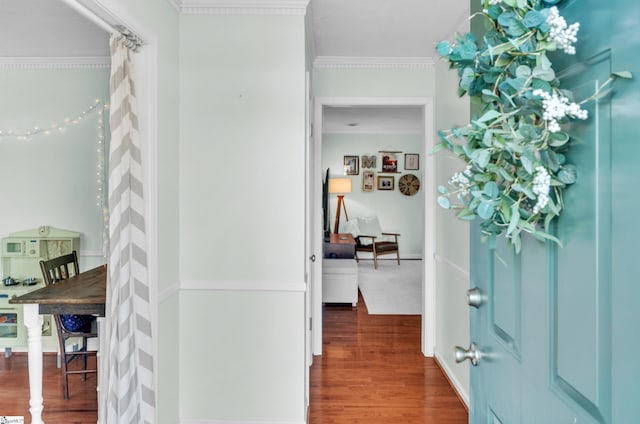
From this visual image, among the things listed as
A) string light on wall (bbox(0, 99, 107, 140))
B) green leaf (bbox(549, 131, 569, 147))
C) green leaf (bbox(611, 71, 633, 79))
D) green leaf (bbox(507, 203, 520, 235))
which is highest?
string light on wall (bbox(0, 99, 107, 140))

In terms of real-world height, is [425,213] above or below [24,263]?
above

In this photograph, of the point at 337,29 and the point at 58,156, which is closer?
the point at 337,29

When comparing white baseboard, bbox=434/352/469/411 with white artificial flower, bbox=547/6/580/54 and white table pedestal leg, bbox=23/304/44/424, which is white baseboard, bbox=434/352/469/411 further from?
white artificial flower, bbox=547/6/580/54

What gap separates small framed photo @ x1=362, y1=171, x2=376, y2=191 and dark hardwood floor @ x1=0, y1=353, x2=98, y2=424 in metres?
6.26

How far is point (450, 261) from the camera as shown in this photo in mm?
3314

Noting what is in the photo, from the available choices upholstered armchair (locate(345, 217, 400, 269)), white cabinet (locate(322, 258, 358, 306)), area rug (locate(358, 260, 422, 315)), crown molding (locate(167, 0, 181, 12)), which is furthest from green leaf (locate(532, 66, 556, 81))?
upholstered armchair (locate(345, 217, 400, 269))

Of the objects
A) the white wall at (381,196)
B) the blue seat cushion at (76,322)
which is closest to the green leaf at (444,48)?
the blue seat cushion at (76,322)

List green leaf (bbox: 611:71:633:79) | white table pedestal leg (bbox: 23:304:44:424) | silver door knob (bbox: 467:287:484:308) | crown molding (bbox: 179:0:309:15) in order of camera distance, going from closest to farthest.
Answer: green leaf (bbox: 611:71:633:79) < silver door knob (bbox: 467:287:484:308) < white table pedestal leg (bbox: 23:304:44:424) < crown molding (bbox: 179:0:309:15)

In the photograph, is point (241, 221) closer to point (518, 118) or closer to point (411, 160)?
point (518, 118)

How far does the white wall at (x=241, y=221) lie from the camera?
2502 millimetres

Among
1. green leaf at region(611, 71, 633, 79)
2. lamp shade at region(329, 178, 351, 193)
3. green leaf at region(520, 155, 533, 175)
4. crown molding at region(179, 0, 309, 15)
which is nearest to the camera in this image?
green leaf at region(611, 71, 633, 79)

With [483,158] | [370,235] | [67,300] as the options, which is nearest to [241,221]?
[67,300]

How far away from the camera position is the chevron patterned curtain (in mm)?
1858

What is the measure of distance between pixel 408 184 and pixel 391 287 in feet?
10.2
